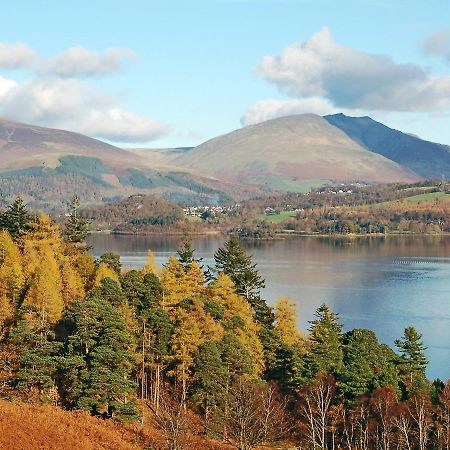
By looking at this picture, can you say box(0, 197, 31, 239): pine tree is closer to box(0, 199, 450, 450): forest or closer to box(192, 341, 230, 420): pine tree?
box(0, 199, 450, 450): forest

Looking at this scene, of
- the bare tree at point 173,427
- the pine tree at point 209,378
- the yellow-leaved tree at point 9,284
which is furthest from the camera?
the yellow-leaved tree at point 9,284

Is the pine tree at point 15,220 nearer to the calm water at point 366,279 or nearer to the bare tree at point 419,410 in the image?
the calm water at point 366,279

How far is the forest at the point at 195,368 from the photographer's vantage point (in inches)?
861

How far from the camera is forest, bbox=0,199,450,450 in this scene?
21.9 meters

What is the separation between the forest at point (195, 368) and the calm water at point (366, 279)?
11458mm

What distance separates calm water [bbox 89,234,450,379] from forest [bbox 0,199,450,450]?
1146 centimetres

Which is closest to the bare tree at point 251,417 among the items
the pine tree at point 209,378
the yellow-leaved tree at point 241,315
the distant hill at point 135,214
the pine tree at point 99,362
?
the pine tree at point 209,378

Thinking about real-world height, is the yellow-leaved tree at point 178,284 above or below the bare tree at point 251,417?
above

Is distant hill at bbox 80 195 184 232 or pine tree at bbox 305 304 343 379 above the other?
distant hill at bbox 80 195 184 232

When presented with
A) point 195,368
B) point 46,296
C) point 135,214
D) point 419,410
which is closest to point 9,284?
point 46,296

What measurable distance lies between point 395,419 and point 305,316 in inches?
1088

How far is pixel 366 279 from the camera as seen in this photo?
7419cm

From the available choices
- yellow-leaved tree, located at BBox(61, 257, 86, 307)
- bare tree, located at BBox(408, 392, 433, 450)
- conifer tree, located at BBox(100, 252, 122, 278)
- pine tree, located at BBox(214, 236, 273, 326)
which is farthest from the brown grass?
conifer tree, located at BBox(100, 252, 122, 278)

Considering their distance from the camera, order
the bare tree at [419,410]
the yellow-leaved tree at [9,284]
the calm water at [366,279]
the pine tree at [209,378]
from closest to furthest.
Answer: the bare tree at [419,410] < the pine tree at [209,378] < the yellow-leaved tree at [9,284] < the calm water at [366,279]
